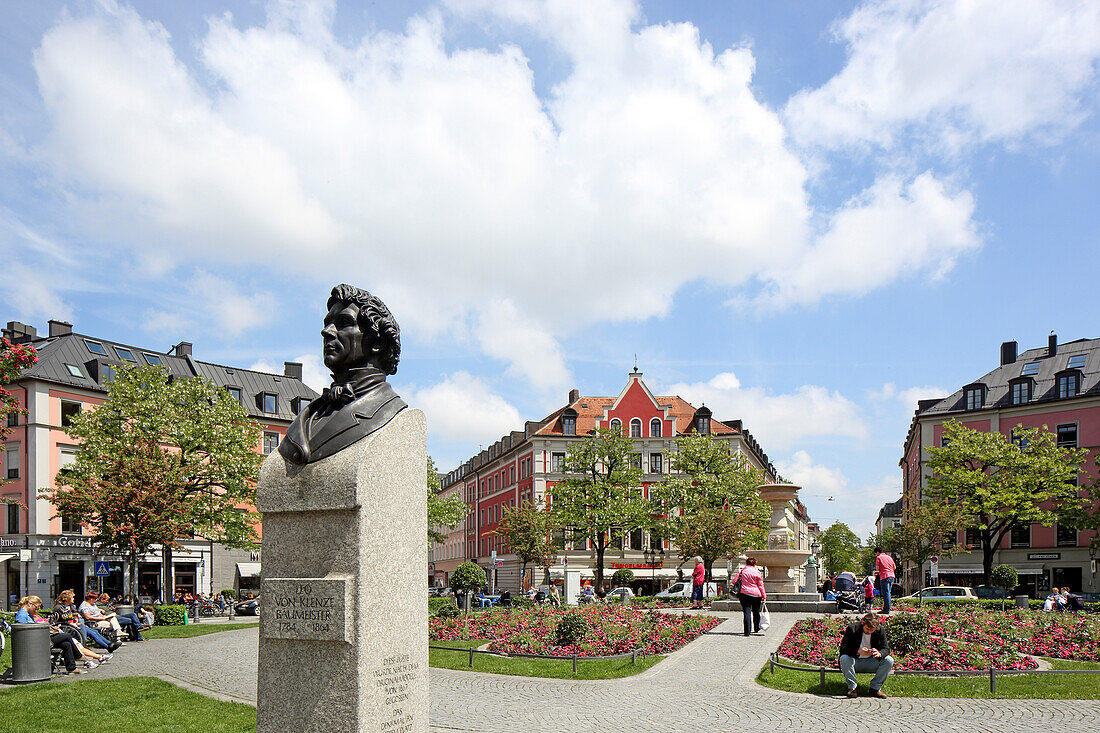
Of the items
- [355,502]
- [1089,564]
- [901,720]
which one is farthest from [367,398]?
[1089,564]

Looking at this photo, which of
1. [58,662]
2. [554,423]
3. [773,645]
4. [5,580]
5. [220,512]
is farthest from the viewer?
[554,423]

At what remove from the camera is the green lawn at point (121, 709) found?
973cm

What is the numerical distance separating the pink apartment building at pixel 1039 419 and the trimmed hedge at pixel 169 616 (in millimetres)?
39139

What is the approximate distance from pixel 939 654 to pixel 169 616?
2456 cm

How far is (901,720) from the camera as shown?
10.5 metres

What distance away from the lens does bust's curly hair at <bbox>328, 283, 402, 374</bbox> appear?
23.4 feet

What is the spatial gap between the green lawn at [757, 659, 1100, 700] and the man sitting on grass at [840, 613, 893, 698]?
264mm

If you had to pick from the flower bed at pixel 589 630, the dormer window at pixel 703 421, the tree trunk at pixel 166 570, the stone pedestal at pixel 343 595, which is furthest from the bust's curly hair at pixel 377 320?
the dormer window at pixel 703 421

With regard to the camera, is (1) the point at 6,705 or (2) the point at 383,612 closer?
(2) the point at 383,612

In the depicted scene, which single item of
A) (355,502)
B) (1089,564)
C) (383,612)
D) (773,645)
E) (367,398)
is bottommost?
(1089,564)

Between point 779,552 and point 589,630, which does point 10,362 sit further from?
point 779,552

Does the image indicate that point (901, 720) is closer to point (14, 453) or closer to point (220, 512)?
point (220, 512)

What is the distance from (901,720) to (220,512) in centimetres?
3178

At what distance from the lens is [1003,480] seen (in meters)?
49.0
